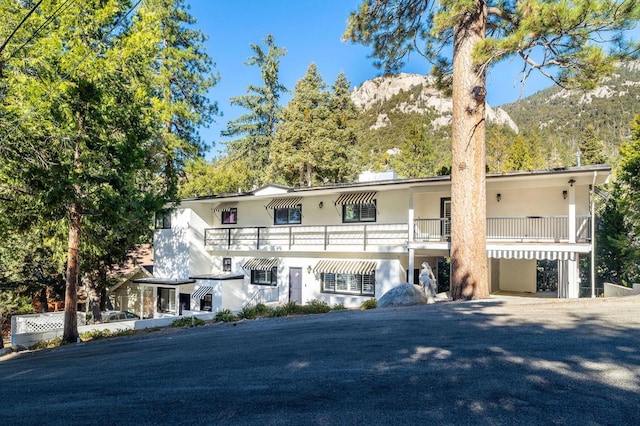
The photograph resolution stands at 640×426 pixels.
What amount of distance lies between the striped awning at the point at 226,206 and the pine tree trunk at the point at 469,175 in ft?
52.6

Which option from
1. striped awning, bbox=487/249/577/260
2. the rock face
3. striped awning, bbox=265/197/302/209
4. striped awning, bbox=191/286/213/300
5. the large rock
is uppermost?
the rock face

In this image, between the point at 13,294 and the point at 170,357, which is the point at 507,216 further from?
the point at 13,294

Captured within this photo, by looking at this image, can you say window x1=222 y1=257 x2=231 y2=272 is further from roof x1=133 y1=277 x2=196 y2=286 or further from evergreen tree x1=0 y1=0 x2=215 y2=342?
evergreen tree x1=0 y1=0 x2=215 y2=342

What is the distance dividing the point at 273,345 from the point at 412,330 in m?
2.55

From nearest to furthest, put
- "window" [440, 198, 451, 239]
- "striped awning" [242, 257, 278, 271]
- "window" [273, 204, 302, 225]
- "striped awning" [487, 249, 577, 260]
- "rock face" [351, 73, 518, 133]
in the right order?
"striped awning" [487, 249, 577, 260]
"window" [440, 198, 451, 239]
"window" [273, 204, 302, 225]
"striped awning" [242, 257, 278, 271]
"rock face" [351, 73, 518, 133]

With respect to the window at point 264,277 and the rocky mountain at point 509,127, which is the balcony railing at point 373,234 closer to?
the window at point 264,277

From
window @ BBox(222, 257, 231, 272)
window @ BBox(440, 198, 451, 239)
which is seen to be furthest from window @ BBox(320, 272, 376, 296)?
window @ BBox(222, 257, 231, 272)

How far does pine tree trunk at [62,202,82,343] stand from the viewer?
45.0 ft

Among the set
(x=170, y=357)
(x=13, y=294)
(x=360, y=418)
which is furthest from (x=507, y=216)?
(x=13, y=294)

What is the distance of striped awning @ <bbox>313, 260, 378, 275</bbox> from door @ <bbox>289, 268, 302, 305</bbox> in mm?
1411

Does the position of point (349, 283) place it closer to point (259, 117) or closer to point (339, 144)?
point (339, 144)

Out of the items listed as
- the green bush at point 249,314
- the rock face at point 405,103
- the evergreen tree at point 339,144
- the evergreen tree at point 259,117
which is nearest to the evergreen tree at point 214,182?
the evergreen tree at point 259,117

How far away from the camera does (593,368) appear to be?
520 cm

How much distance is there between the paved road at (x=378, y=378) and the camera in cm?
433
